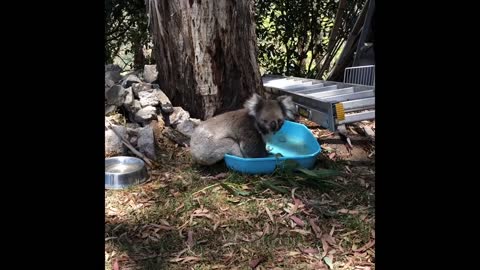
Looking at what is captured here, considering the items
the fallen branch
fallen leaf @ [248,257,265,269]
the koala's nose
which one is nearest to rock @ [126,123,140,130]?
the fallen branch

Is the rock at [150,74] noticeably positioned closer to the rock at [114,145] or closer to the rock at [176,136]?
the rock at [176,136]

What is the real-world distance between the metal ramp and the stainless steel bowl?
185 cm

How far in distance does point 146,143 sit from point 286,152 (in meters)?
1.44

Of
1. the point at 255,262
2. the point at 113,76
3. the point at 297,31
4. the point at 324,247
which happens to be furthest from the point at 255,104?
the point at 297,31

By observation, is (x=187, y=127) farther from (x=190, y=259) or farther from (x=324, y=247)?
(x=324, y=247)

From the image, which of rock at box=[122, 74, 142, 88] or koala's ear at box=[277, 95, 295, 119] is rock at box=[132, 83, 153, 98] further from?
koala's ear at box=[277, 95, 295, 119]

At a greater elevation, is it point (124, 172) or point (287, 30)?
point (287, 30)

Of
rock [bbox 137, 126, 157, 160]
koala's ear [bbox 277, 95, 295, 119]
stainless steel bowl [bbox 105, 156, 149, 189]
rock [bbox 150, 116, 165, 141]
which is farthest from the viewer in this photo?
rock [bbox 150, 116, 165, 141]

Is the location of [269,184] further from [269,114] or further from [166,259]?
[166,259]

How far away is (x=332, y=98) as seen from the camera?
5.24m

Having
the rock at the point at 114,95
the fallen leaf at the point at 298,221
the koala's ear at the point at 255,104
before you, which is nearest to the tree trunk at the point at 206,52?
the rock at the point at 114,95

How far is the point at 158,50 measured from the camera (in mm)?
5633

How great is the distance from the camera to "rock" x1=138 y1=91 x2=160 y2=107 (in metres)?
5.33
